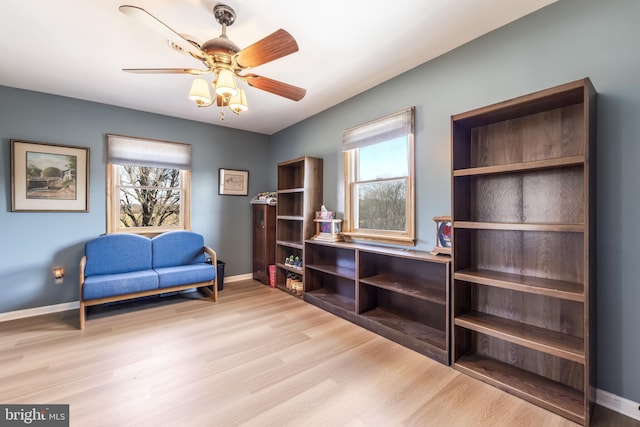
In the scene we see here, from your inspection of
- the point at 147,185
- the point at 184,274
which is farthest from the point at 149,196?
A: the point at 184,274

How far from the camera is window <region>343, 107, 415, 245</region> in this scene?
279cm

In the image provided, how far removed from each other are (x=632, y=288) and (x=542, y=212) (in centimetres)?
61

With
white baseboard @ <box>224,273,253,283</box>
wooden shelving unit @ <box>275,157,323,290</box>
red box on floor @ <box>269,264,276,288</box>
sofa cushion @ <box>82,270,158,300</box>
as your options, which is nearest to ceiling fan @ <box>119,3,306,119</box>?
wooden shelving unit @ <box>275,157,323,290</box>

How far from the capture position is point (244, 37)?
87.6 inches

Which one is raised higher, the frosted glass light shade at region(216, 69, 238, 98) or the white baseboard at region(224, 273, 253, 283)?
the frosted glass light shade at region(216, 69, 238, 98)

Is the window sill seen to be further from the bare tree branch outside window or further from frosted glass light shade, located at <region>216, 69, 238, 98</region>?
the bare tree branch outside window

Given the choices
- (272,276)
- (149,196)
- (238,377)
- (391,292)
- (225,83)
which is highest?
(225,83)

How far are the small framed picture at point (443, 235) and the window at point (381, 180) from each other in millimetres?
320

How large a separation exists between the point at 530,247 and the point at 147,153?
4524 mm

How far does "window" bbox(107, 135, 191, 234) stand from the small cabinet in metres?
1.11

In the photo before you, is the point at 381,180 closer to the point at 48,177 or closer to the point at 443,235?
the point at 443,235

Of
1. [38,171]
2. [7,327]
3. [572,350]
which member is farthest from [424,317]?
[38,171]

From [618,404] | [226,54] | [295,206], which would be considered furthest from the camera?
[295,206]

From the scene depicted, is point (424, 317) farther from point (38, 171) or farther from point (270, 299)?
point (38, 171)
